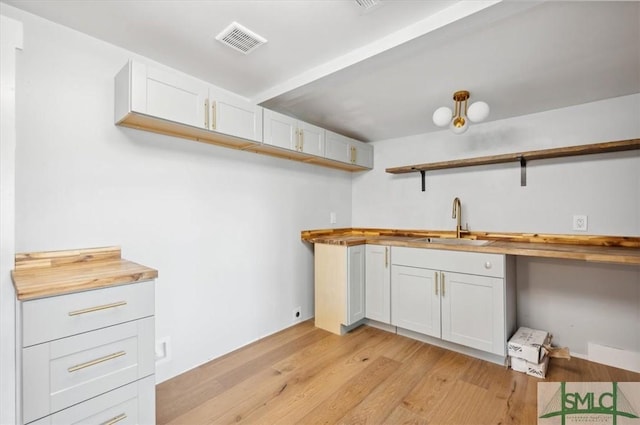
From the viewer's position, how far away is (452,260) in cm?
234

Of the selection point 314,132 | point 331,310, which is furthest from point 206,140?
point 331,310

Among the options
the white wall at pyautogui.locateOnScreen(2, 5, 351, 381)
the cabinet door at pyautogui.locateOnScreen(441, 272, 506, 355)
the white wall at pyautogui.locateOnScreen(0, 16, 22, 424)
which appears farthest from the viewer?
the cabinet door at pyautogui.locateOnScreen(441, 272, 506, 355)

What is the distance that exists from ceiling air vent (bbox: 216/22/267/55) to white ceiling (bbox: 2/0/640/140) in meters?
0.04

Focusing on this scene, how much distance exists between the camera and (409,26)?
1.58 m

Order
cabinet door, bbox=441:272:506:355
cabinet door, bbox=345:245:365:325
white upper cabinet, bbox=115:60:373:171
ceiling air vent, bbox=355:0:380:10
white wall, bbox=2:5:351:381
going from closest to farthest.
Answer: ceiling air vent, bbox=355:0:380:10 → white wall, bbox=2:5:351:381 → white upper cabinet, bbox=115:60:373:171 → cabinet door, bbox=441:272:506:355 → cabinet door, bbox=345:245:365:325

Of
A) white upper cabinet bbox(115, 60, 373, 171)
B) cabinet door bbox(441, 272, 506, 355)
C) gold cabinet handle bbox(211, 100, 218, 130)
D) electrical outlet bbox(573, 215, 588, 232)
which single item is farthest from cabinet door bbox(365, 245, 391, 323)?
gold cabinet handle bbox(211, 100, 218, 130)

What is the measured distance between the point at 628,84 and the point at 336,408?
2886mm

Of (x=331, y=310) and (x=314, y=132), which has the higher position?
(x=314, y=132)

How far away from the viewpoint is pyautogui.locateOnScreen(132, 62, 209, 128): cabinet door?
164 centimetres

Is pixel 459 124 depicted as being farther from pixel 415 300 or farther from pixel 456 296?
pixel 415 300

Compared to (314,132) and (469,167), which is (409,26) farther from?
(469,167)

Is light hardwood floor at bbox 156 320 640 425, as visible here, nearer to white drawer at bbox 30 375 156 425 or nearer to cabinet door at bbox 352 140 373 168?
white drawer at bbox 30 375 156 425

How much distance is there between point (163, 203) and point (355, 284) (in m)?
1.76

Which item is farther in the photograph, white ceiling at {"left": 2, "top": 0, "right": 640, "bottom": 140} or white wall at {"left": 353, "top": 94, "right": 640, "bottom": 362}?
white wall at {"left": 353, "top": 94, "right": 640, "bottom": 362}
